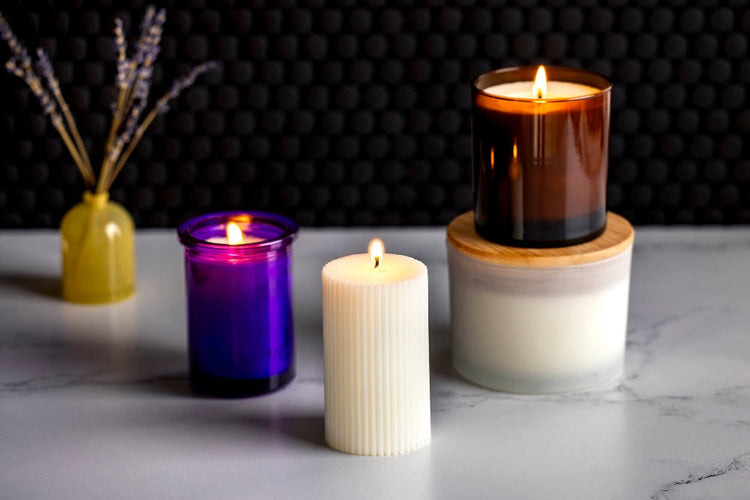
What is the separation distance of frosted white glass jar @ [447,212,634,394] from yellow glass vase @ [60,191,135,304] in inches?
13.1

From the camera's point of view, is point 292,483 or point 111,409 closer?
point 292,483

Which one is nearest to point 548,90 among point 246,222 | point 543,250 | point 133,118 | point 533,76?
point 533,76

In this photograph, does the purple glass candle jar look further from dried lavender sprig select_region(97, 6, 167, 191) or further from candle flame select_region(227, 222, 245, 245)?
dried lavender sprig select_region(97, 6, 167, 191)

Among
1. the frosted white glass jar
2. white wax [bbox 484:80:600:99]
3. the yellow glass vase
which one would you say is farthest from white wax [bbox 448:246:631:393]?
the yellow glass vase

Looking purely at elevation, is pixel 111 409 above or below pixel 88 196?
below

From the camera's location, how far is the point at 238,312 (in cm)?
93

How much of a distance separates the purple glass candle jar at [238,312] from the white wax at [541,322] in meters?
0.14

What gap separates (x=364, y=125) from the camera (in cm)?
129

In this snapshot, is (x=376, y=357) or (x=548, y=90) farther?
(x=548, y=90)

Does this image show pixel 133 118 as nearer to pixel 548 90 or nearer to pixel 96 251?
pixel 96 251

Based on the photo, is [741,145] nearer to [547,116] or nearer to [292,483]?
Result: [547,116]

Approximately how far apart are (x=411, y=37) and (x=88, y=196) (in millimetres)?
369

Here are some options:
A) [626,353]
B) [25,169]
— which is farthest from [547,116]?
[25,169]

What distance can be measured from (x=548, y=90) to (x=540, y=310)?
0.18m
